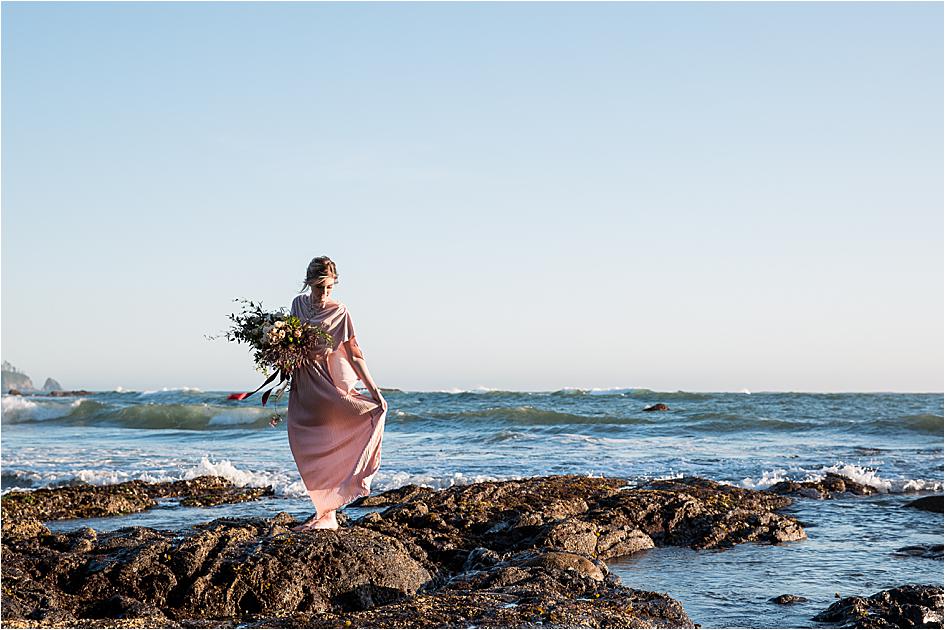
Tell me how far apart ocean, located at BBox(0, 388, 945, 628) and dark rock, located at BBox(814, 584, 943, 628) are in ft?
0.90

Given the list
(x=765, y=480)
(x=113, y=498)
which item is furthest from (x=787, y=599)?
(x=113, y=498)

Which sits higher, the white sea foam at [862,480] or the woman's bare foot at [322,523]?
the woman's bare foot at [322,523]

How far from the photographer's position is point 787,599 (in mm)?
6863

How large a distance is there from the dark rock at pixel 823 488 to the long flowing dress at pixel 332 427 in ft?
23.9

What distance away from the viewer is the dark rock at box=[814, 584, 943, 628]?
6.12 metres

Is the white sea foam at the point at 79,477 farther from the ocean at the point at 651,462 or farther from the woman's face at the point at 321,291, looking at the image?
the woman's face at the point at 321,291

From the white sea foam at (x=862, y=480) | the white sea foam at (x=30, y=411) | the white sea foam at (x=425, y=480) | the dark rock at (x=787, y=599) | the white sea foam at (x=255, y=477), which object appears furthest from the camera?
the white sea foam at (x=30, y=411)

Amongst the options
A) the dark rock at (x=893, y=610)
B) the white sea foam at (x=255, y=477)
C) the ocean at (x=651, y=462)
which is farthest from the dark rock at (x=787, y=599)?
the white sea foam at (x=255, y=477)

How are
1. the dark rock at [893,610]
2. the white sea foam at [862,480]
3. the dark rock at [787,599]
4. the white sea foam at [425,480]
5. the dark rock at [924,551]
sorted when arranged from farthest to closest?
1. the white sea foam at [425,480]
2. the white sea foam at [862,480]
3. the dark rock at [924,551]
4. the dark rock at [787,599]
5. the dark rock at [893,610]

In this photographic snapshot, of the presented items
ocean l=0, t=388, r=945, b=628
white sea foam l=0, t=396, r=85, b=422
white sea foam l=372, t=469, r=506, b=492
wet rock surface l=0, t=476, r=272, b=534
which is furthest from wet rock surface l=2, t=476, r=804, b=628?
white sea foam l=0, t=396, r=85, b=422

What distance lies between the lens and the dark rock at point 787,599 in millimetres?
6832

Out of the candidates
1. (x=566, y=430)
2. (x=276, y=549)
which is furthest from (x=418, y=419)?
(x=276, y=549)

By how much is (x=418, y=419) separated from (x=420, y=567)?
24.2m

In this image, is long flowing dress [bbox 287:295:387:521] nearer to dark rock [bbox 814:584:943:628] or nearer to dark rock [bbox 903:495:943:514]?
dark rock [bbox 814:584:943:628]
